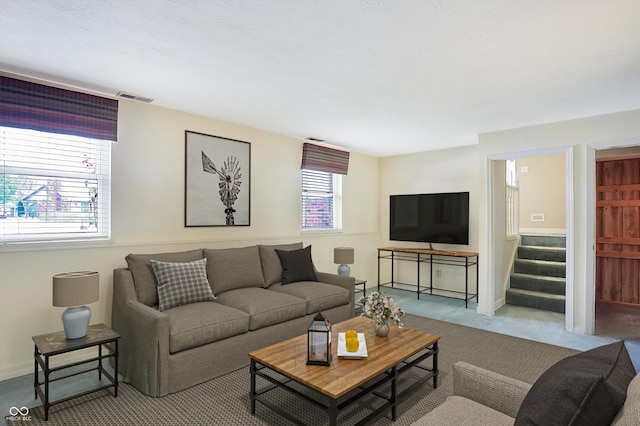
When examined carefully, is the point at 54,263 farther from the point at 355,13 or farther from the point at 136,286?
the point at 355,13

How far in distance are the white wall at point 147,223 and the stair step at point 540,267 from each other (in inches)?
112

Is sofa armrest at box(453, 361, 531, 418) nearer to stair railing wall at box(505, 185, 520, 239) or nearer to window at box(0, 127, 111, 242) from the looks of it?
window at box(0, 127, 111, 242)

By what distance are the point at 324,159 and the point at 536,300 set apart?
3.63 m

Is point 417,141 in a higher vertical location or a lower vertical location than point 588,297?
higher

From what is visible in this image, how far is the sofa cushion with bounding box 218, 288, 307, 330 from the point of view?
3.17 meters

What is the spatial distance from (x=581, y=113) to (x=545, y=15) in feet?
7.85

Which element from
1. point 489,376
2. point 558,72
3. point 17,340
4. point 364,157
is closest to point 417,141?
point 364,157

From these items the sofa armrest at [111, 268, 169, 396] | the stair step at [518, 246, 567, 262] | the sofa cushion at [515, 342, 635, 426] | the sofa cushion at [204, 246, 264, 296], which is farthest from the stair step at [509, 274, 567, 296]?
the sofa armrest at [111, 268, 169, 396]

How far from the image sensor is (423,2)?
6.23 feet

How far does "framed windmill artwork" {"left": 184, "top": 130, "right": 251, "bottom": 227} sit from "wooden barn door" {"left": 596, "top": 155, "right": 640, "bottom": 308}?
17.3 feet

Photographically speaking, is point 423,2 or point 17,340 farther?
point 17,340

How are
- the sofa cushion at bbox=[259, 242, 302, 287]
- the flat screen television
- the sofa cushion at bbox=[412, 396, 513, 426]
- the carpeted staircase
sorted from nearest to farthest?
the sofa cushion at bbox=[412, 396, 513, 426], the sofa cushion at bbox=[259, 242, 302, 287], the carpeted staircase, the flat screen television

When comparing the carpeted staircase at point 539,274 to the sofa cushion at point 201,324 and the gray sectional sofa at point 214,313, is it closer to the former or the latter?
the gray sectional sofa at point 214,313

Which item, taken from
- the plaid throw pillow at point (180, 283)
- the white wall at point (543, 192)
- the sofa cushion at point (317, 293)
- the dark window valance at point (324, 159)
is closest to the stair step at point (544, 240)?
the white wall at point (543, 192)
